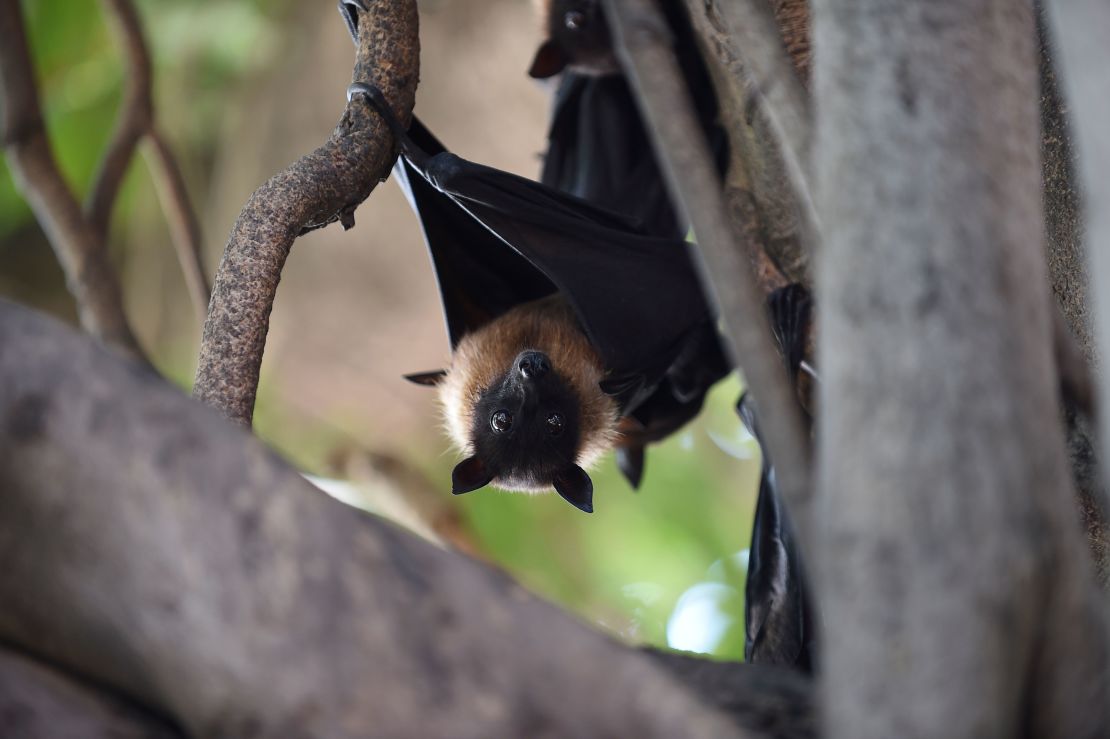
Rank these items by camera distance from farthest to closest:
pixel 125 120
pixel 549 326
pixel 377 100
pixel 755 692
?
pixel 125 120 → pixel 549 326 → pixel 377 100 → pixel 755 692

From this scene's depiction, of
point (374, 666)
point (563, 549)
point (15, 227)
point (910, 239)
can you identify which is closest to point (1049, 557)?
point (910, 239)

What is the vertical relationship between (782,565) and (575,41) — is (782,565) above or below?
below

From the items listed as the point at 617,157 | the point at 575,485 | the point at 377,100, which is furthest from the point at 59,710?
the point at 617,157

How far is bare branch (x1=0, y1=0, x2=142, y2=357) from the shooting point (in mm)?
3764

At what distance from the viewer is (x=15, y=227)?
7098 millimetres

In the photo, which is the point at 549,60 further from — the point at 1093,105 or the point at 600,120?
the point at 1093,105

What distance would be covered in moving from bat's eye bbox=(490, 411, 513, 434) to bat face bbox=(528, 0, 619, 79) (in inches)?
51.6

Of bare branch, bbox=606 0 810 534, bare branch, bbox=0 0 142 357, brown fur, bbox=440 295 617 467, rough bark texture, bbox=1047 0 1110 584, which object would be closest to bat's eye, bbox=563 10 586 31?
brown fur, bbox=440 295 617 467

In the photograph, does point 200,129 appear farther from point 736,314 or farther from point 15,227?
point 736,314

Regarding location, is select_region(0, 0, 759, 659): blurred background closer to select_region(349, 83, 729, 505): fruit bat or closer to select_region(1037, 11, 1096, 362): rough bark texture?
select_region(349, 83, 729, 505): fruit bat

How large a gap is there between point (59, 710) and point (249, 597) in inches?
12.6

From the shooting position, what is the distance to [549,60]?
4.05 m

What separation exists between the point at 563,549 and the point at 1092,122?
6754 mm

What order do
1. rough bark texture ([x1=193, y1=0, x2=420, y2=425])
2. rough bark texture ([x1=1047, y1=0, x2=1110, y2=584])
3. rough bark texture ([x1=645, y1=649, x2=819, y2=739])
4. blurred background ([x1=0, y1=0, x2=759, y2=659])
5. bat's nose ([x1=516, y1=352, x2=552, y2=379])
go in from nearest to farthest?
rough bark texture ([x1=1047, y1=0, x2=1110, y2=584])
rough bark texture ([x1=645, y1=649, x2=819, y2=739])
rough bark texture ([x1=193, y1=0, x2=420, y2=425])
bat's nose ([x1=516, y1=352, x2=552, y2=379])
blurred background ([x1=0, y1=0, x2=759, y2=659])
